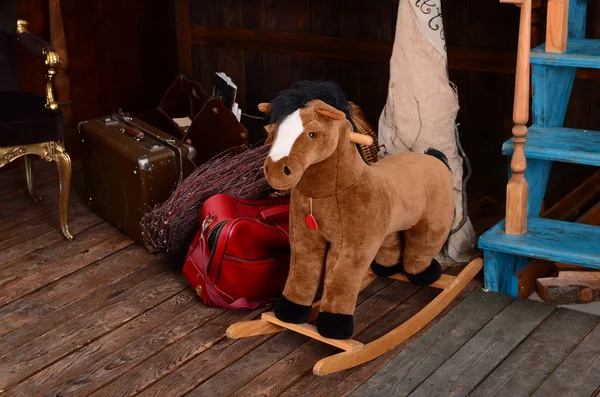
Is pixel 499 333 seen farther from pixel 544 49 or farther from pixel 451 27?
pixel 451 27

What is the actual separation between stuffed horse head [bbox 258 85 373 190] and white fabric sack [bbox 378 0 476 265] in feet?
2.23

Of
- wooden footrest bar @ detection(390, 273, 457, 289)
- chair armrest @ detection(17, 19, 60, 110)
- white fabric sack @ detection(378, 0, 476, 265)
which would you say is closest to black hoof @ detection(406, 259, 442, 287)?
wooden footrest bar @ detection(390, 273, 457, 289)

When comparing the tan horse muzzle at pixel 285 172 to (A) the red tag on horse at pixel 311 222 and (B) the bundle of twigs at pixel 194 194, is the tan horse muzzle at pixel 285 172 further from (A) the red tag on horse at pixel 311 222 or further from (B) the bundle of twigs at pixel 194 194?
(B) the bundle of twigs at pixel 194 194

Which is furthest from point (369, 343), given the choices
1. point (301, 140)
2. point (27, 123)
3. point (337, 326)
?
point (27, 123)

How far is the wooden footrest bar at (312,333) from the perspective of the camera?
7.89ft

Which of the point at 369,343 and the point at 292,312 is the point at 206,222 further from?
the point at 369,343

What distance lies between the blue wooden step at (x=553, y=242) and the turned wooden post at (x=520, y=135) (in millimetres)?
49

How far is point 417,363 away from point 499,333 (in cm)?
30

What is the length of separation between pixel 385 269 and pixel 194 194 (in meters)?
0.68

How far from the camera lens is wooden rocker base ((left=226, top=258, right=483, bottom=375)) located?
7.82 feet

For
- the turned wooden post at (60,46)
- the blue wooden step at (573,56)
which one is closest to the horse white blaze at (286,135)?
the blue wooden step at (573,56)

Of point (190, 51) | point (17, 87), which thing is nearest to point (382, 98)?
point (190, 51)

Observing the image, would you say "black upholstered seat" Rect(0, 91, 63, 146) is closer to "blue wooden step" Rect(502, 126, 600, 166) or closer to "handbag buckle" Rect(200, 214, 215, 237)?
"handbag buckle" Rect(200, 214, 215, 237)

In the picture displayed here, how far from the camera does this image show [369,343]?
7.99 ft
